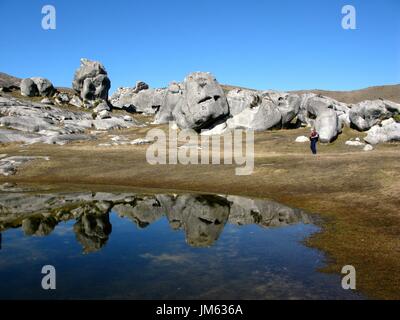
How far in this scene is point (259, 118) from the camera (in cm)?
7762

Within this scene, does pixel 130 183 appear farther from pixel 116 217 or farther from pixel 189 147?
pixel 189 147

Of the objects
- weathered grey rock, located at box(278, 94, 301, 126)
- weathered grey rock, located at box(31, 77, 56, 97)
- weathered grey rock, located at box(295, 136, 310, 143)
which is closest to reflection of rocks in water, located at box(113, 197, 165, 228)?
weathered grey rock, located at box(295, 136, 310, 143)

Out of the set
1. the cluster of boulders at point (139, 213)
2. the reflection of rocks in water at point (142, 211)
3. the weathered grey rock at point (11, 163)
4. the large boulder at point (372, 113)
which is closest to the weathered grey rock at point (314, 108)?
the large boulder at point (372, 113)

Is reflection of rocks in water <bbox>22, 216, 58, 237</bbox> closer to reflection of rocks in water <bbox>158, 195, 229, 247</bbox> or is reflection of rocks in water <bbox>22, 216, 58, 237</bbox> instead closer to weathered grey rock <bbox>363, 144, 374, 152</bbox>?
reflection of rocks in water <bbox>158, 195, 229, 247</bbox>

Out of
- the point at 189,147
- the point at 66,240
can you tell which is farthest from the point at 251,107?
the point at 66,240

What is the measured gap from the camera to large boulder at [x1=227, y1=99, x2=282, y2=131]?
253ft

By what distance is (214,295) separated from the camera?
15.2m

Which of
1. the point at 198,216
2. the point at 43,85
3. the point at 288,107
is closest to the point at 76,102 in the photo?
the point at 43,85

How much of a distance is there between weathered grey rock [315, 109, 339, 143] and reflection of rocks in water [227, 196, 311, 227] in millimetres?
32516

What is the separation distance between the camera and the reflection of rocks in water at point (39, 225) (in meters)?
25.6

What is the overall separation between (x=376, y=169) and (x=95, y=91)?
12058 cm

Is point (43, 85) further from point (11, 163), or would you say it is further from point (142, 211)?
point (142, 211)
